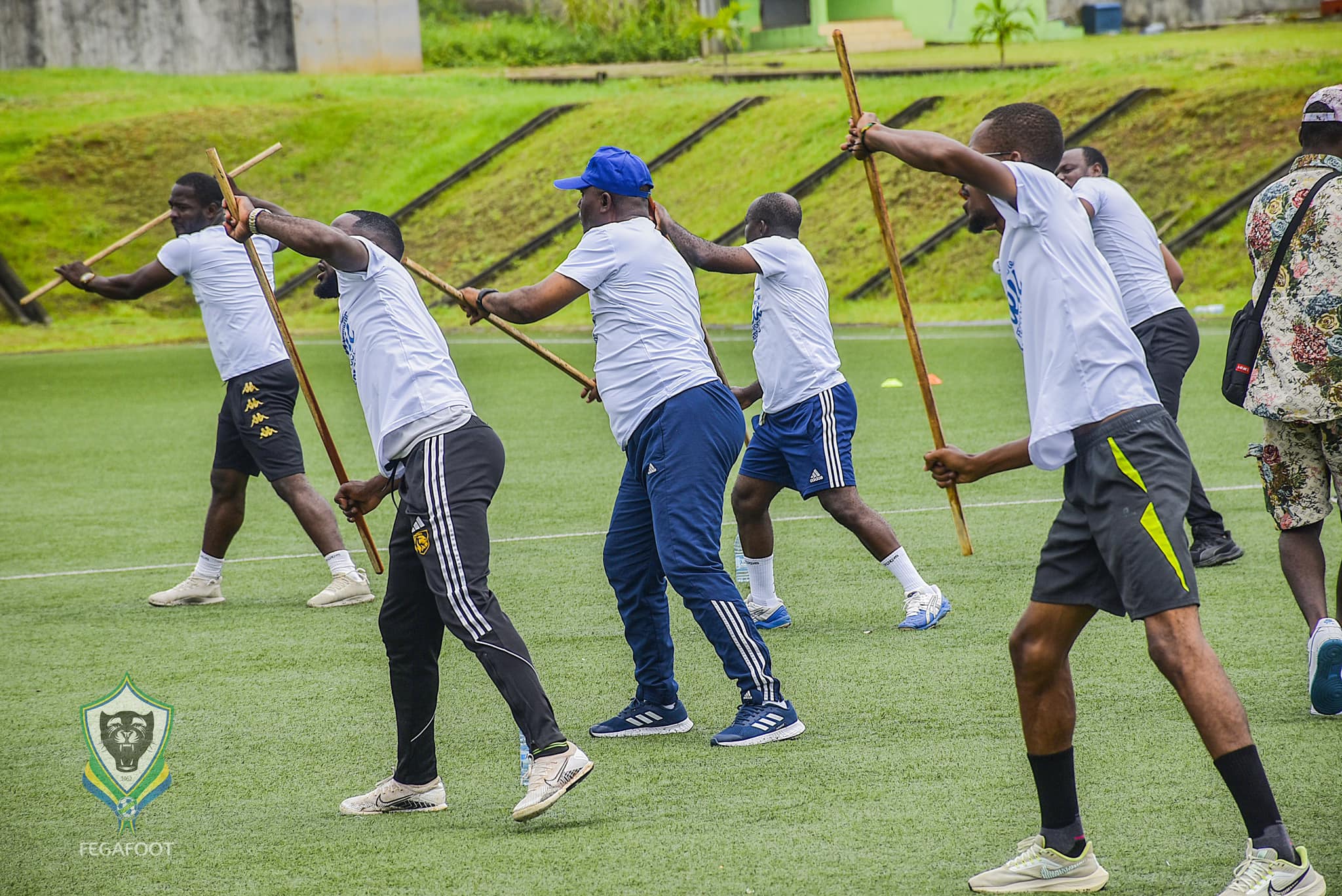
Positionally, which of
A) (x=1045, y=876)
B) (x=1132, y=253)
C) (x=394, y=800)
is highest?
(x=1132, y=253)

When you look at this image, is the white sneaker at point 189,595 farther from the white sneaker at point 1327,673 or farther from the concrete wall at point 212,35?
the concrete wall at point 212,35

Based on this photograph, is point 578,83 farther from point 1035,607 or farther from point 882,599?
point 1035,607

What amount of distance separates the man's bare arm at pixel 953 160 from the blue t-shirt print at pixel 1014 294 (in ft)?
0.79

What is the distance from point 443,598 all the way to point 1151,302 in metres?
4.44

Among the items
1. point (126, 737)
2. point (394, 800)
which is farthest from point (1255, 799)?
point (126, 737)

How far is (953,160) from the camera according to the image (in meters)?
3.82

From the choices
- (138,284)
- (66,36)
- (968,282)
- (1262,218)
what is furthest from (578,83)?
(1262,218)

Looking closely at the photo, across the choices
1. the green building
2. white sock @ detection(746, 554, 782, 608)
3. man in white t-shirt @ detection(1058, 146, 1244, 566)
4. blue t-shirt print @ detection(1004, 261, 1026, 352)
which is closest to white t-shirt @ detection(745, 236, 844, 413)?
white sock @ detection(746, 554, 782, 608)

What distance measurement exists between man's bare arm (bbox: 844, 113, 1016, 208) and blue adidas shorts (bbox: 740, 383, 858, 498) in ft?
9.41

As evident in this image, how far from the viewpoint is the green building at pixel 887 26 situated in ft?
140

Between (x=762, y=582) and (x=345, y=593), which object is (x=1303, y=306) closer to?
(x=762, y=582)

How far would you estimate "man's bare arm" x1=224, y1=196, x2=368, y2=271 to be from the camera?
15.4 ft

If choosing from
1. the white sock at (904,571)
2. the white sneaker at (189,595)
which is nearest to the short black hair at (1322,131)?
the white sock at (904,571)

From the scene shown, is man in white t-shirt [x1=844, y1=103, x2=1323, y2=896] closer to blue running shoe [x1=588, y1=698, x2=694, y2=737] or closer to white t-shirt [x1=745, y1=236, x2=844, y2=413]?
blue running shoe [x1=588, y1=698, x2=694, y2=737]
